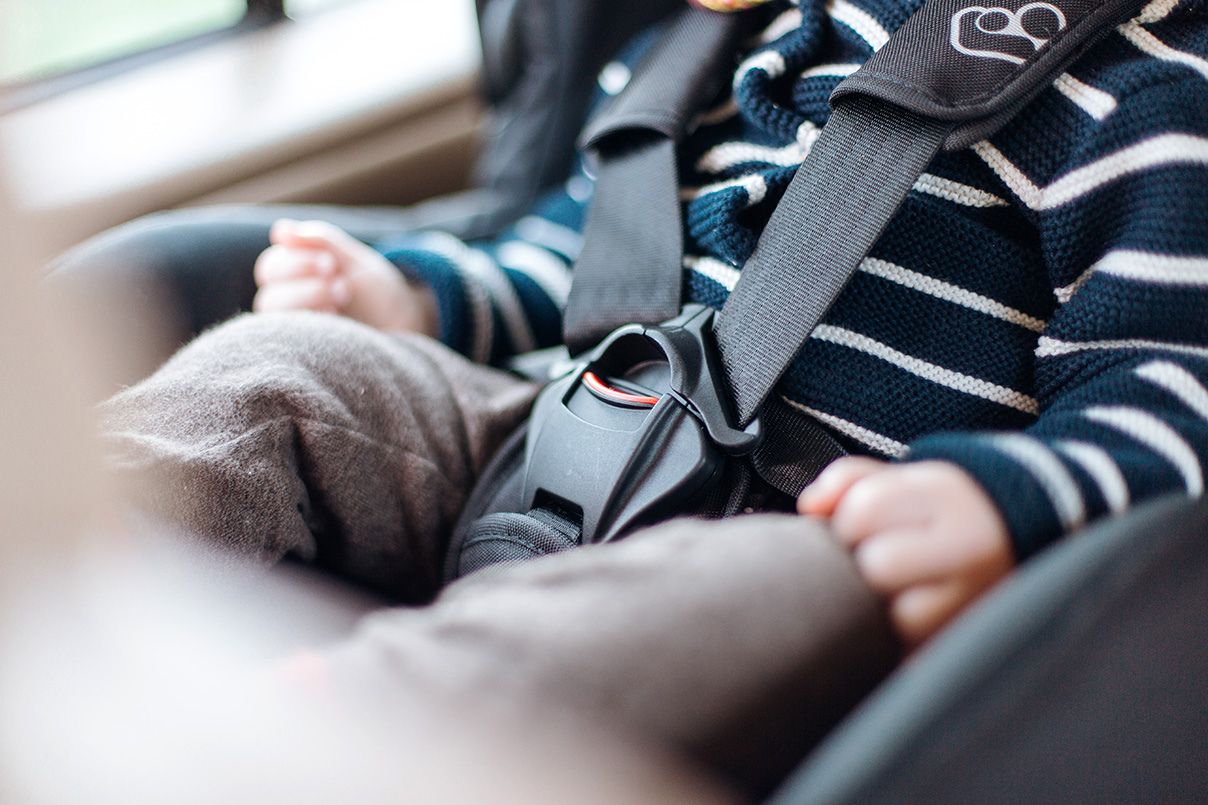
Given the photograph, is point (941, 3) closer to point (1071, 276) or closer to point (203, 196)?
point (1071, 276)

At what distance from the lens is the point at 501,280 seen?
0.75 metres

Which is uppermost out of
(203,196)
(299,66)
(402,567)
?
(299,66)

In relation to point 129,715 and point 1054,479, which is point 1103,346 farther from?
point 129,715

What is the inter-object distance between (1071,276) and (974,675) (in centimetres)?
30

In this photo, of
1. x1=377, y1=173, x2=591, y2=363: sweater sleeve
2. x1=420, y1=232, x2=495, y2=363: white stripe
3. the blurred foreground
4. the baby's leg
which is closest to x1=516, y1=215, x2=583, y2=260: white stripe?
x1=377, y1=173, x2=591, y2=363: sweater sleeve

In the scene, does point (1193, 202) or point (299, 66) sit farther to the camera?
point (299, 66)

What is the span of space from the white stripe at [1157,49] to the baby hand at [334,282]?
0.55 m

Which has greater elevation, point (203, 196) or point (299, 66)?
point (299, 66)

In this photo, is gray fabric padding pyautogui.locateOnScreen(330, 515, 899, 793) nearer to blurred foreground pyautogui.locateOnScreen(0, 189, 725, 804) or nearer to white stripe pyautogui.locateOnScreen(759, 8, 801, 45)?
blurred foreground pyautogui.locateOnScreen(0, 189, 725, 804)

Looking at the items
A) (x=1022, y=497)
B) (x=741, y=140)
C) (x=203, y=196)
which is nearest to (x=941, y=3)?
(x=741, y=140)

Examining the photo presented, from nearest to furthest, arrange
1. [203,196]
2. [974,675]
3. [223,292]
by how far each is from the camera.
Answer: [974,675]
[223,292]
[203,196]

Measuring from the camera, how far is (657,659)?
0.31 m

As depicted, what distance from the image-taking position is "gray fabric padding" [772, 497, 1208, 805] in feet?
0.91

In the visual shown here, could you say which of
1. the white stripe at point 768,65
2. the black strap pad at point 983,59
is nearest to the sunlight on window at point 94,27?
the white stripe at point 768,65
